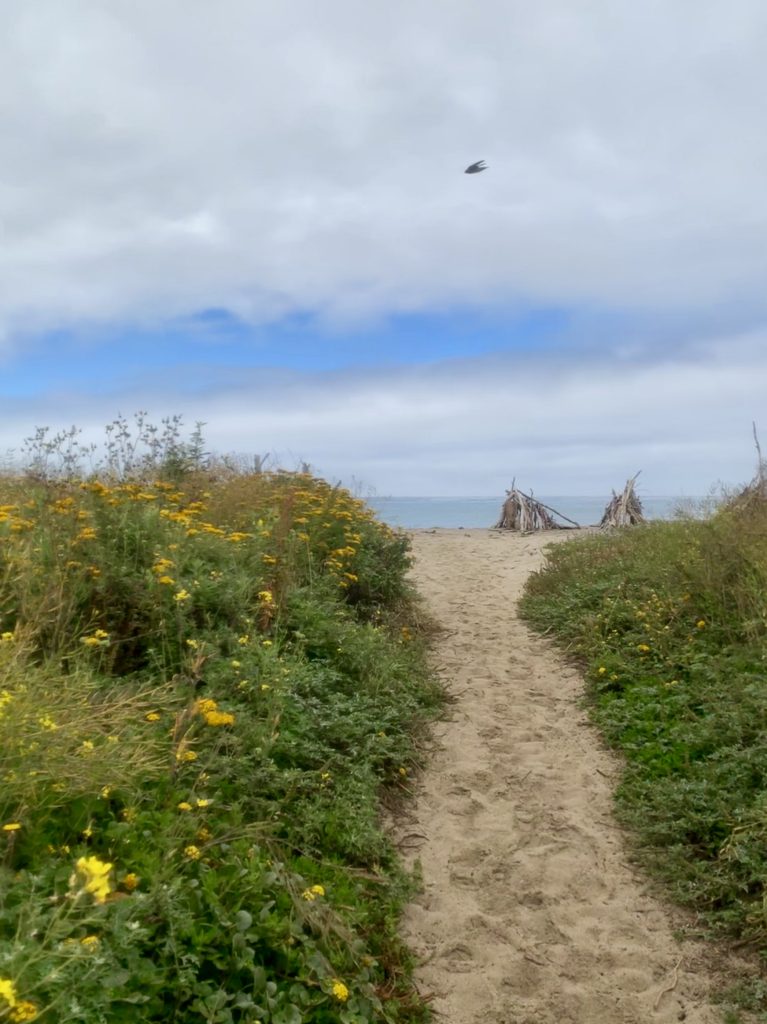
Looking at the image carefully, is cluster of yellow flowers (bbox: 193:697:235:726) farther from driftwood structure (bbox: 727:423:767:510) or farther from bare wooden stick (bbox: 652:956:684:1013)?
driftwood structure (bbox: 727:423:767:510)

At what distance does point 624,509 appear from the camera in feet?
52.0

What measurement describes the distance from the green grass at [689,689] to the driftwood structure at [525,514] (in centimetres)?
758

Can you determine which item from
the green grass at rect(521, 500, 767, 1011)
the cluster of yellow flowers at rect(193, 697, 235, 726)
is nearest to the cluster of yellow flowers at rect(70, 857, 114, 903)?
the cluster of yellow flowers at rect(193, 697, 235, 726)

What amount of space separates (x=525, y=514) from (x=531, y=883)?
1339 cm

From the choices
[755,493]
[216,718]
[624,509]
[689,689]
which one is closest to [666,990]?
[216,718]

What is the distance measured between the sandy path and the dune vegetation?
0.24 m

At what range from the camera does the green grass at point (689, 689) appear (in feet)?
12.2

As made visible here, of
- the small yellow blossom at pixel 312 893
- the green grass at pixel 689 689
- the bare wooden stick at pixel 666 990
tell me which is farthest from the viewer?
the green grass at pixel 689 689

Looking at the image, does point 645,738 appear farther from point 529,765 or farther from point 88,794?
point 88,794

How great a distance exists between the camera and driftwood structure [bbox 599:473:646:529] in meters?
15.7

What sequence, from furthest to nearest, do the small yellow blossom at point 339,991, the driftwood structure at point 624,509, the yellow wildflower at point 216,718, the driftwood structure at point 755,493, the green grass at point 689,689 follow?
the driftwood structure at point 624,509
the driftwood structure at point 755,493
the green grass at point 689,689
the yellow wildflower at point 216,718
the small yellow blossom at point 339,991

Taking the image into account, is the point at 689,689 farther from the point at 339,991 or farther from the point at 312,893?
the point at 339,991

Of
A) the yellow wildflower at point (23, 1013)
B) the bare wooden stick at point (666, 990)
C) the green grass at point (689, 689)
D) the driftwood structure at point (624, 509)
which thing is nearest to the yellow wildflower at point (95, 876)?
the yellow wildflower at point (23, 1013)

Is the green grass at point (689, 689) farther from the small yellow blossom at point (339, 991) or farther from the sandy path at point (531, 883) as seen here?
the small yellow blossom at point (339, 991)
